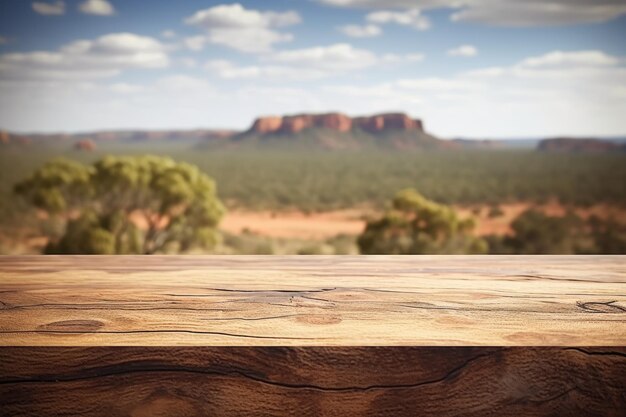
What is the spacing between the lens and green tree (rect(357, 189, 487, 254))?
29.1 feet

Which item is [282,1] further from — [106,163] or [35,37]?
[106,163]

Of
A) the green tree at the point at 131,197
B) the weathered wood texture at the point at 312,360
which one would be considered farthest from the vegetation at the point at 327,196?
the weathered wood texture at the point at 312,360

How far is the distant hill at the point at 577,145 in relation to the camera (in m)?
48.2

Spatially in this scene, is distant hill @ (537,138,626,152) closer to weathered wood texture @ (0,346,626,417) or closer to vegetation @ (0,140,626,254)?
vegetation @ (0,140,626,254)

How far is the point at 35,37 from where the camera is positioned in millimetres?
39969

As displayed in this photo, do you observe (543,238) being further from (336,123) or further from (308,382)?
(336,123)

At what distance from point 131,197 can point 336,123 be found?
4549cm

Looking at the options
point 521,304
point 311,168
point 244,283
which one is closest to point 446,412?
point 521,304

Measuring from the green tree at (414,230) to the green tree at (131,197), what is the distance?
2679 millimetres

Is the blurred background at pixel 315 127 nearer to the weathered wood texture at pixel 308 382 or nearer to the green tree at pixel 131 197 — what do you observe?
the green tree at pixel 131 197

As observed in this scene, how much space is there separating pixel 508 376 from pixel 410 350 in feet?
0.28

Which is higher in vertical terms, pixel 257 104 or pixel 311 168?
pixel 257 104

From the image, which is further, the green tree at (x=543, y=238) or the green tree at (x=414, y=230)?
the green tree at (x=543, y=238)

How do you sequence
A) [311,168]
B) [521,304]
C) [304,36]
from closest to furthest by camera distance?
[521,304], [311,168], [304,36]
